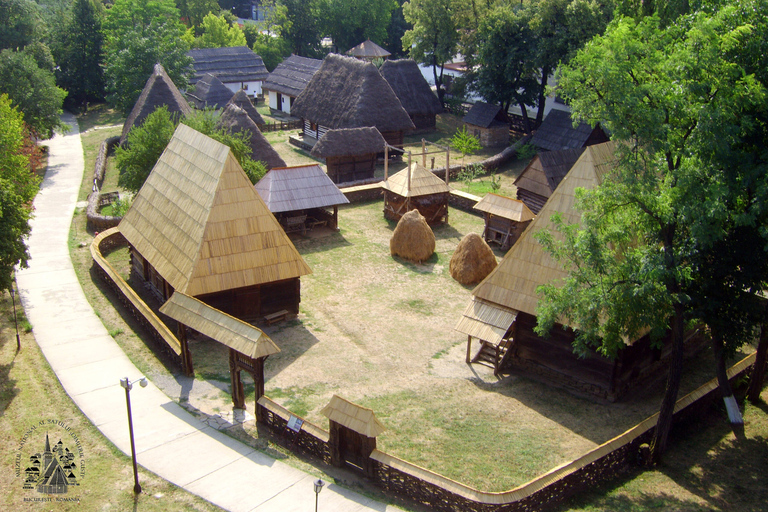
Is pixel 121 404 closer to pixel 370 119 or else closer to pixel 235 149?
pixel 235 149

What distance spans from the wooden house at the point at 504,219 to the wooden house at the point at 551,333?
809 centimetres

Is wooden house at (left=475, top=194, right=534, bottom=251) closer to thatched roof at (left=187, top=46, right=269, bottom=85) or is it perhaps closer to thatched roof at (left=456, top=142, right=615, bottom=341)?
thatched roof at (left=456, top=142, right=615, bottom=341)

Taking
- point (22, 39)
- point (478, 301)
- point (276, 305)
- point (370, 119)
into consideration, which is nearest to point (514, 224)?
point (478, 301)

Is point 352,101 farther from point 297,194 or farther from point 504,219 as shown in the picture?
point 504,219

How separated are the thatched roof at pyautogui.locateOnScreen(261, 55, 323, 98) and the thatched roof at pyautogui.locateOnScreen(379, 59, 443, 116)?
5843 millimetres

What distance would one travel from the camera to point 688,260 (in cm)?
1385

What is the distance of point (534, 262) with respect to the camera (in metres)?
18.6

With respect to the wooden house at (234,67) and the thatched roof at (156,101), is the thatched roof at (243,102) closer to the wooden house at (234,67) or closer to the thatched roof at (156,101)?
the thatched roof at (156,101)

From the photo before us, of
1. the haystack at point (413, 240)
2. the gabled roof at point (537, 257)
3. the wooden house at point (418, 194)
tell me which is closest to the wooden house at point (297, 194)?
the wooden house at point (418, 194)

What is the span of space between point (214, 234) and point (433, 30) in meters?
35.4

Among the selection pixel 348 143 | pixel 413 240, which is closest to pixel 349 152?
pixel 348 143

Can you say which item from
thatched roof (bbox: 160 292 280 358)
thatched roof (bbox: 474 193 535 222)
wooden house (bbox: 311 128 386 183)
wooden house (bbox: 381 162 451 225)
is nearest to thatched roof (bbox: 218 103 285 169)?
wooden house (bbox: 311 128 386 183)

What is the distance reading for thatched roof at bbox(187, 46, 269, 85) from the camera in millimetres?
54594

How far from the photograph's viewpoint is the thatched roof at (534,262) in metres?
18.3
